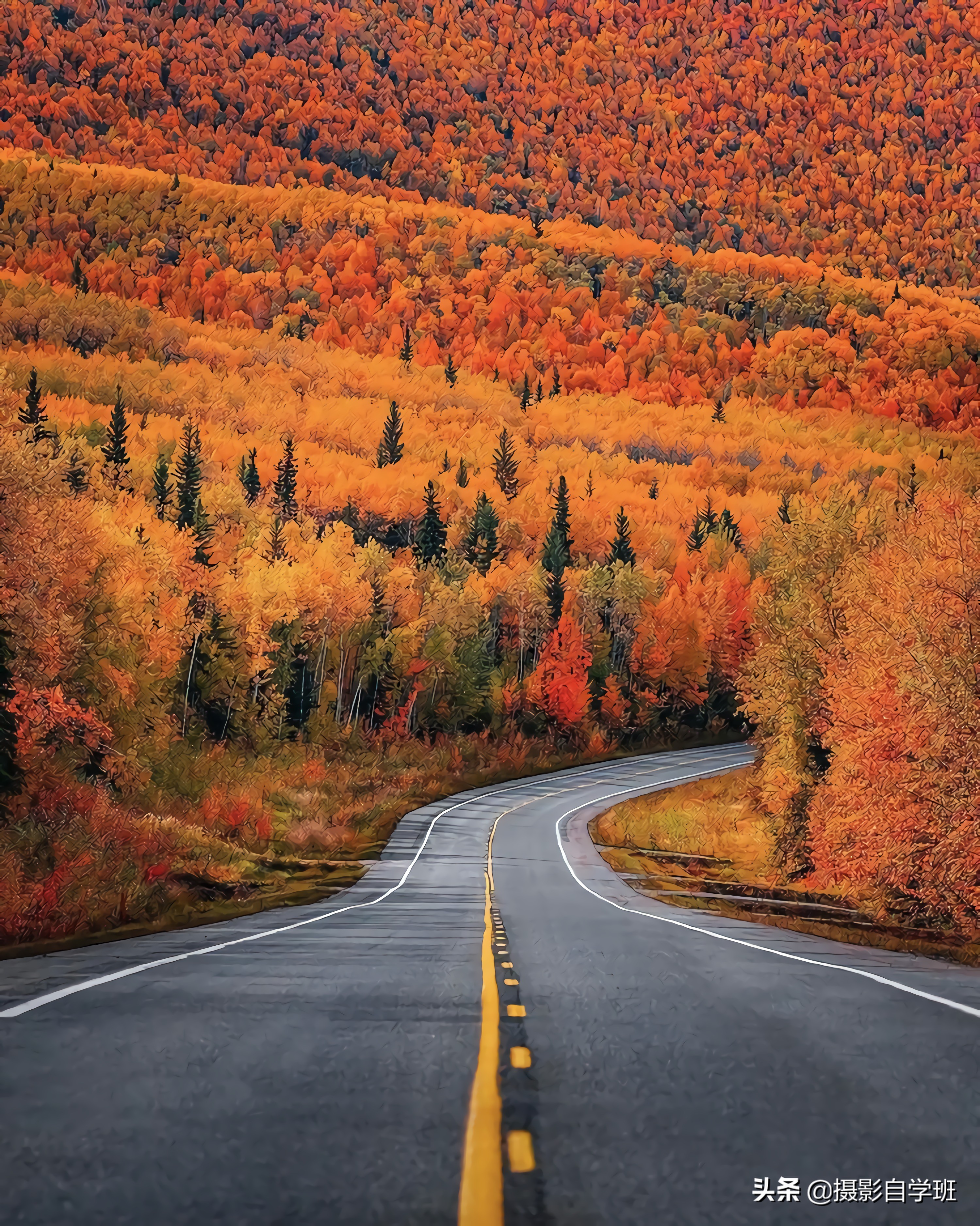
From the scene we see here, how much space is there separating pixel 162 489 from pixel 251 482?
27065 millimetres

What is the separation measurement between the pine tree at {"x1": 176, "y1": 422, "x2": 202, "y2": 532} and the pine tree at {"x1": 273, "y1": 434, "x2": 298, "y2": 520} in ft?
38.2

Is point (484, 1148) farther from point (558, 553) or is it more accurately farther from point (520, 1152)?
point (558, 553)

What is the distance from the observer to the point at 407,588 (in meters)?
88.4

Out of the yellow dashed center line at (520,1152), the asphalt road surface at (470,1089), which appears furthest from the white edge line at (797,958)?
the yellow dashed center line at (520,1152)

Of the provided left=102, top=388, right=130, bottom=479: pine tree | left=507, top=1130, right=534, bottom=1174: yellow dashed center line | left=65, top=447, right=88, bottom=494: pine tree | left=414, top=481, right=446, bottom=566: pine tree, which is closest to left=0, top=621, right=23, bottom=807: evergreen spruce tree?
left=507, top=1130, right=534, bottom=1174: yellow dashed center line

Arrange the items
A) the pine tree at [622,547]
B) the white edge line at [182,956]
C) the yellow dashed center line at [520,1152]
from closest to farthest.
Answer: the yellow dashed center line at [520,1152]
the white edge line at [182,956]
the pine tree at [622,547]

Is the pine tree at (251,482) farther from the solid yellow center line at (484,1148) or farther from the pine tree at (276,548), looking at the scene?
the solid yellow center line at (484,1148)

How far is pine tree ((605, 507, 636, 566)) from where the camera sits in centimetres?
12606

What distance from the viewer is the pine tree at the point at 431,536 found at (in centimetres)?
11988

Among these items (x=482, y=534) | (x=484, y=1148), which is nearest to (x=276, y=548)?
(x=482, y=534)

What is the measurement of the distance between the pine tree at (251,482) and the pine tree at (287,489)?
8.55 ft

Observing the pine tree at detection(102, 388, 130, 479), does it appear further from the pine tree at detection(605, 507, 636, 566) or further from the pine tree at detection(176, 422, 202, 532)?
the pine tree at detection(605, 507, 636, 566)

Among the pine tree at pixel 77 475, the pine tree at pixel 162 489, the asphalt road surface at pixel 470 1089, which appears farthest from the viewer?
the pine tree at pixel 162 489

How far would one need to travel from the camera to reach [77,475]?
328ft
